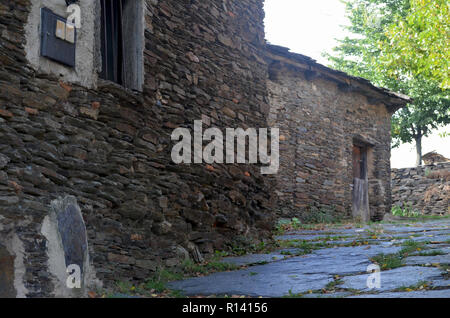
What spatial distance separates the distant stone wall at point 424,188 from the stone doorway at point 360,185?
388 centimetres

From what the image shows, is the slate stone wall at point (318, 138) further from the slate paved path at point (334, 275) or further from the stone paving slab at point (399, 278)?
the stone paving slab at point (399, 278)

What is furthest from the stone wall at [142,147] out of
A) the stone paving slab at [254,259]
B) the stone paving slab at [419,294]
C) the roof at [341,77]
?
the roof at [341,77]

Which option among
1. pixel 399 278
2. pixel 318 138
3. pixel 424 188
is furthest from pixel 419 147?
pixel 399 278

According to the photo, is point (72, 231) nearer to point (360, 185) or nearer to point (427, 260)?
point (427, 260)

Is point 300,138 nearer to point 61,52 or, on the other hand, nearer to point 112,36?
point 112,36

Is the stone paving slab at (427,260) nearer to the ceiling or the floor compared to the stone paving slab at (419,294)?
nearer to the ceiling

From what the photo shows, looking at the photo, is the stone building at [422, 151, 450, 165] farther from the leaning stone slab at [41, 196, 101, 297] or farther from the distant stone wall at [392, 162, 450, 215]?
the leaning stone slab at [41, 196, 101, 297]

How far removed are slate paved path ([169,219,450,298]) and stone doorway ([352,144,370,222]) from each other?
21.0 ft

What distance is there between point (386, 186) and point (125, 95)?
10.8m

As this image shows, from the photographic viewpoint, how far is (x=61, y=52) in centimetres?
404

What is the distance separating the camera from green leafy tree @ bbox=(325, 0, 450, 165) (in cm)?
1380

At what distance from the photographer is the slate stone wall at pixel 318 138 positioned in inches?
429

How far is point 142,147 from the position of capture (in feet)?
15.6
